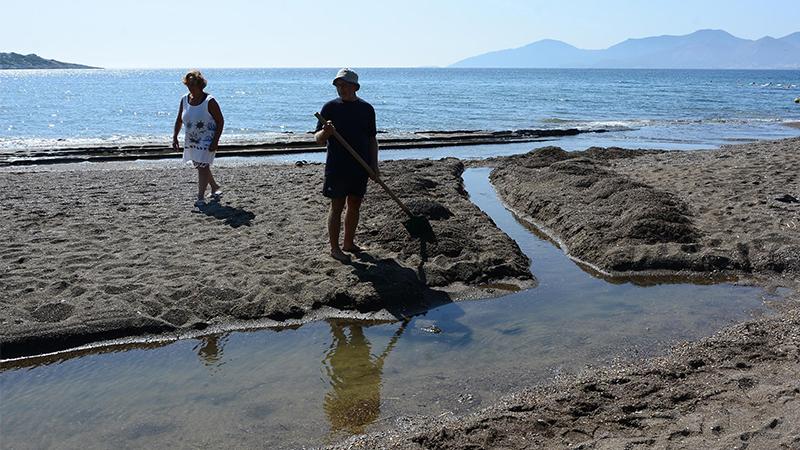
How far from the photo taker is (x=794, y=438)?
11.0 feet

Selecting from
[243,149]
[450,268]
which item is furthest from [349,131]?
[243,149]

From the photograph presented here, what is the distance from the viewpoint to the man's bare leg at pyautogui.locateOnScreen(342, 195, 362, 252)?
6.66 m

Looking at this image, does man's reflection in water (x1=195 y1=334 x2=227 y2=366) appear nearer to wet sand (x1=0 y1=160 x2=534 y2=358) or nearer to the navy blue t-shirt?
wet sand (x1=0 y1=160 x2=534 y2=358)

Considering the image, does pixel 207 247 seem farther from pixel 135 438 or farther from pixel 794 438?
pixel 794 438

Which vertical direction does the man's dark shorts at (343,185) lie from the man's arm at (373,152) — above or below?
below

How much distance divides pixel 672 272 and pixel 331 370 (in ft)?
12.4

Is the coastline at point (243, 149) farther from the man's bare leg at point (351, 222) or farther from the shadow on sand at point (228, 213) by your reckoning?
the man's bare leg at point (351, 222)

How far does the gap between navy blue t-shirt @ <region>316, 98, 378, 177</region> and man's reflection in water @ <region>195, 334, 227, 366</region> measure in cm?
187

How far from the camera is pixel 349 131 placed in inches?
251

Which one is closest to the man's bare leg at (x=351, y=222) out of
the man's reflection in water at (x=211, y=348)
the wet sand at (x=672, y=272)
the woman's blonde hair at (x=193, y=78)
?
the man's reflection in water at (x=211, y=348)

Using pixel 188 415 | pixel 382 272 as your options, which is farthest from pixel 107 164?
pixel 188 415

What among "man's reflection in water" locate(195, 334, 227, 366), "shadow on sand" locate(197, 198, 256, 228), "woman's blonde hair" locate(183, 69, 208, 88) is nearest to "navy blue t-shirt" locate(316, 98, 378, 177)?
"man's reflection in water" locate(195, 334, 227, 366)

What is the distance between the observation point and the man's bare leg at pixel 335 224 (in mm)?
6617

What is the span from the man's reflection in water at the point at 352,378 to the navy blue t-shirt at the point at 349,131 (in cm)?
150
